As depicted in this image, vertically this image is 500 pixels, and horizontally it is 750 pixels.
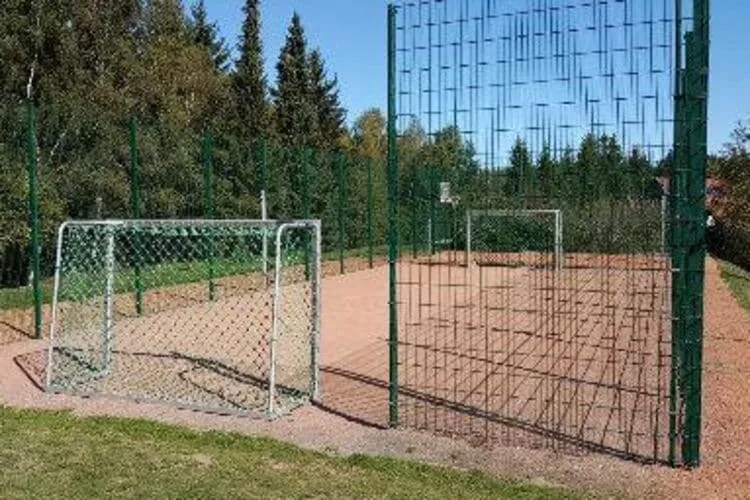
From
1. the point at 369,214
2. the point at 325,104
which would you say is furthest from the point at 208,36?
the point at 369,214

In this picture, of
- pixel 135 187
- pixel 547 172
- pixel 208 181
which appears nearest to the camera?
pixel 547 172

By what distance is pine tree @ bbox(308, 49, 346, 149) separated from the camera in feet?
143

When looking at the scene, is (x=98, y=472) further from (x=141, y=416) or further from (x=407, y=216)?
(x=407, y=216)

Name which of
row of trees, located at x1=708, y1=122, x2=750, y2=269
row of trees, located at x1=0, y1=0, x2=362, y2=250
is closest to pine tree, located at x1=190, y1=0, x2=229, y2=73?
row of trees, located at x1=0, y1=0, x2=362, y2=250

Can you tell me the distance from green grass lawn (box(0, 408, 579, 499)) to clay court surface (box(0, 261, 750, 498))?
321 millimetres

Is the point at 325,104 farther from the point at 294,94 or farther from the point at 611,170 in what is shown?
the point at 611,170

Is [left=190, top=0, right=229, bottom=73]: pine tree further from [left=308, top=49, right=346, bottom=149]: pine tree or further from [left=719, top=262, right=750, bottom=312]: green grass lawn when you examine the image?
[left=719, top=262, right=750, bottom=312]: green grass lawn

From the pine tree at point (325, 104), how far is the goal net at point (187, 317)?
30.2 meters

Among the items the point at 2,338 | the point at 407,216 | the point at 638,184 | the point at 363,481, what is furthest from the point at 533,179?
the point at 407,216

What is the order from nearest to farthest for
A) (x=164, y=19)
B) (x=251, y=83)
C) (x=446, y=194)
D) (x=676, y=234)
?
1. (x=676, y=234)
2. (x=446, y=194)
3. (x=164, y=19)
4. (x=251, y=83)

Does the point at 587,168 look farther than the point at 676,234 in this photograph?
Yes

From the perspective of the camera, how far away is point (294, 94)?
39906 mm

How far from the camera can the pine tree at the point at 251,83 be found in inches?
1476

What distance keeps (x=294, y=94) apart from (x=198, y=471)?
36329mm
